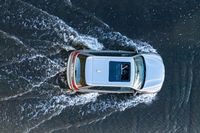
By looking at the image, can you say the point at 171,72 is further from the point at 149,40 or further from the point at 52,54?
the point at 52,54

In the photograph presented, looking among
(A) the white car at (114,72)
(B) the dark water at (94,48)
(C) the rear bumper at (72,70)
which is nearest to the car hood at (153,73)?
(A) the white car at (114,72)

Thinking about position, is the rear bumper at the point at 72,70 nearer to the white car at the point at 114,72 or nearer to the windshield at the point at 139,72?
the white car at the point at 114,72

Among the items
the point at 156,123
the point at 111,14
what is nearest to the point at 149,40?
the point at 111,14

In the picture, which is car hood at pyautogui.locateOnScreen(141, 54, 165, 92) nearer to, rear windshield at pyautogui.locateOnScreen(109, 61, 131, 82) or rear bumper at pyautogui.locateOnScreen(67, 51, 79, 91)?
rear windshield at pyautogui.locateOnScreen(109, 61, 131, 82)

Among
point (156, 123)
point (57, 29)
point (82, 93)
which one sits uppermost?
point (57, 29)

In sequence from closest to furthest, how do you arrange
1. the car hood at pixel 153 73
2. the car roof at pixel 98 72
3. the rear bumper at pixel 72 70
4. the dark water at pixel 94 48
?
the car roof at pixel 98 72 → the rear bumper at pixel 72 70 → the car hood at pixel 153 73 → the dark water at pixel 94 48

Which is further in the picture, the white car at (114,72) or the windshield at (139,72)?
the windshield at (139,72)
